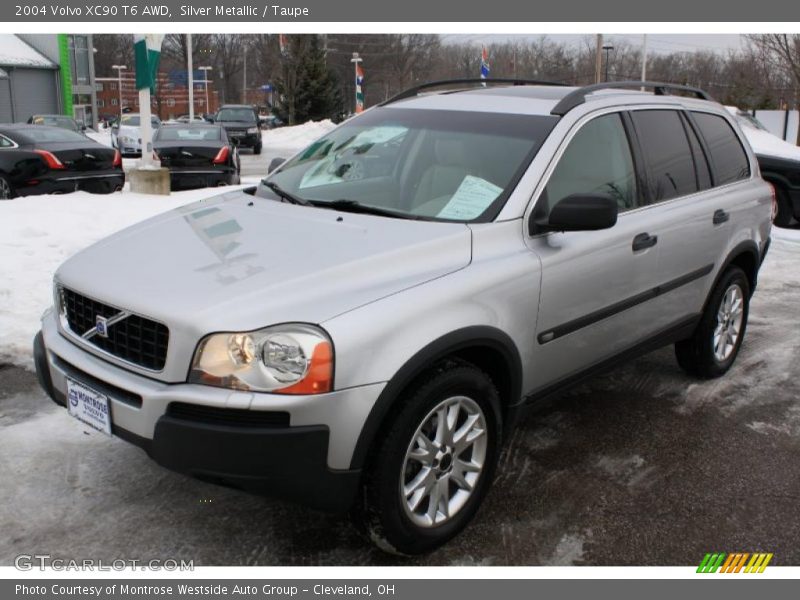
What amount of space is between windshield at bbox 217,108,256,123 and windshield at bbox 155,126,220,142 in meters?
14.5

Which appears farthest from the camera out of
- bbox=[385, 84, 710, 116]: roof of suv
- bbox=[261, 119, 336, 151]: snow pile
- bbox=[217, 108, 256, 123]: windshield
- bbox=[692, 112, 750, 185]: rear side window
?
bbox=[261, 119, 336, 151]: snow pile

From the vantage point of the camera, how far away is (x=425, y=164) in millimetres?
3980

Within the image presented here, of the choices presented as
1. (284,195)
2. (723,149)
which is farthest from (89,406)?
(723,149)

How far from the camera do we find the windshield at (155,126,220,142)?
15828 millimetres

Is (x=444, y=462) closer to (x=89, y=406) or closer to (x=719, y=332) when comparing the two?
(x=89, y=406)

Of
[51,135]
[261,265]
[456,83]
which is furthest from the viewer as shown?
[51,135]

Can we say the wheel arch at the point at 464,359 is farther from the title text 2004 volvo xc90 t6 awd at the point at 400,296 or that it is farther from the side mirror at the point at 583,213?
the side mirror at the point at 583,213

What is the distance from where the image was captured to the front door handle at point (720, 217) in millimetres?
4789

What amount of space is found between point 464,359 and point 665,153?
2.04 m

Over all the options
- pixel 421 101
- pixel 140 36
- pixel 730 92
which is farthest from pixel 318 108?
pixel 421 101

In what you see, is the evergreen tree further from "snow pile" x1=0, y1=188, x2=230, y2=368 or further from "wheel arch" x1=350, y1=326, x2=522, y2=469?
"wheel arch" x1=350, y1=326, x2=522, y2=469

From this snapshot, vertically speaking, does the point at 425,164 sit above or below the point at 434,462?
above

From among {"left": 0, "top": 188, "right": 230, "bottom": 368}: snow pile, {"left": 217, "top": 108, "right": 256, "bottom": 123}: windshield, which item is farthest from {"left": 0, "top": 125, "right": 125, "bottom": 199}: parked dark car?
{"left": 217, "top": 108, "right": 256, "bottom": 123}: windshield
